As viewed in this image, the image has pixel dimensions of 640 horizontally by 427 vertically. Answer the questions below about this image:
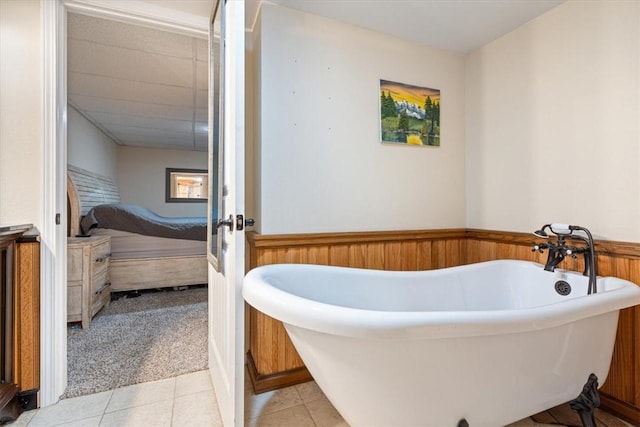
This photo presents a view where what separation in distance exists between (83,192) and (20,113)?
7.98 ft

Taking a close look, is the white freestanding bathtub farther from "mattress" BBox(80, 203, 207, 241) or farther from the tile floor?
"mattress" BBox(80, 203, 207, 241)

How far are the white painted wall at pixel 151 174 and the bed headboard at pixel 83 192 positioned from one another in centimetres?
69

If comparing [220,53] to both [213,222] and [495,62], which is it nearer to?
[213,222]

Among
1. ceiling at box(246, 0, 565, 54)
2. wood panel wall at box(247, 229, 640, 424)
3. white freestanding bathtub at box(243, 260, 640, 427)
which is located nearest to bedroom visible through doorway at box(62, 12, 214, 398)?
wood panel wall at box(247, 229, 640, 424)

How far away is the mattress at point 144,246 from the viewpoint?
3.01 m

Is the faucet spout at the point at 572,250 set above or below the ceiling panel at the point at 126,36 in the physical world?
below

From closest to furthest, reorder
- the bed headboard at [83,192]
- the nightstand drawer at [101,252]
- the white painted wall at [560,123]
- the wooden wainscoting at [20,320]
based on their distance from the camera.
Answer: the wooden wainscoting at [20,320]
the white painted wall at [560,123]
the nightstand drawer at [101,252]
the bed headboard at [83,192]

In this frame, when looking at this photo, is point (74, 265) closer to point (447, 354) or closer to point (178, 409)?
point (178, 409)

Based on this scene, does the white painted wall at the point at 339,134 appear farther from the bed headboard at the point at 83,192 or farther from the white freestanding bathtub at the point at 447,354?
the bed headboard at the point at 83,192

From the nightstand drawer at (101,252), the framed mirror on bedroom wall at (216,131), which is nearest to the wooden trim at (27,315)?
the framed mirror on bedroom wall at (216,131)

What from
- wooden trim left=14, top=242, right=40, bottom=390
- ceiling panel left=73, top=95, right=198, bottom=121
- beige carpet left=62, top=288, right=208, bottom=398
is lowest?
beige carpet left=62, top=288, right=208, bottom=398

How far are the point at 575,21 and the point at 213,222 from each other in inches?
88.7

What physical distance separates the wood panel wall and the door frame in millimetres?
948

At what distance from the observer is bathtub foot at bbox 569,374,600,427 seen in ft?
3.66
